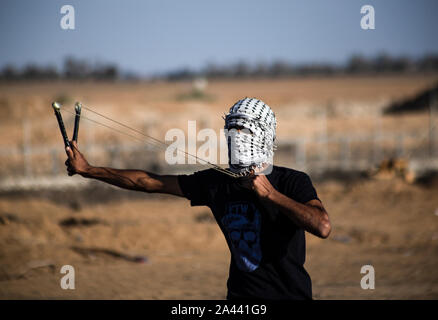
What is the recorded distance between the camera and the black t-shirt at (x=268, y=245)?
9.44 feet

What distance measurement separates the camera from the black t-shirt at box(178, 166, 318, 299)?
2.88m

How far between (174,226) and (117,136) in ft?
51.6

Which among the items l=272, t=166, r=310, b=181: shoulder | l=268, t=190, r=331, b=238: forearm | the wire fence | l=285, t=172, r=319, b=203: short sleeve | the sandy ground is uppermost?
l=272, t=166, r=310, b=181: shoulder

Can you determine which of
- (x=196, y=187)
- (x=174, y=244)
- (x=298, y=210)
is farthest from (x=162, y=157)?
(x=298, y=210)

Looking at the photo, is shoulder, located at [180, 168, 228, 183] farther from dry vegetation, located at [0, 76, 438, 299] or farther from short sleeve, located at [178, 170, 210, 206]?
dry vegetation, located at [0, 76, 438, 299]

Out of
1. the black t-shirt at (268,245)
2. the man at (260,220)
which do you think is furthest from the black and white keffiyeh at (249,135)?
the black t-shirt at (268,245)

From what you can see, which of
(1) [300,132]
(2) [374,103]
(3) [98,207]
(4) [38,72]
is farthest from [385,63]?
(3) [98,207]

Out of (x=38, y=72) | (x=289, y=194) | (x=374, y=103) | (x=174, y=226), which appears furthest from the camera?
(x=38, y=72)

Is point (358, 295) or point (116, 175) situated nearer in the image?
point (116, 175)

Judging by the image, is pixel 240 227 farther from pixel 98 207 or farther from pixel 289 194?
pixel 98 207

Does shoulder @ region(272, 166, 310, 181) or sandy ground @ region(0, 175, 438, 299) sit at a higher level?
shoulder @ region(272, 166, 310, 181)

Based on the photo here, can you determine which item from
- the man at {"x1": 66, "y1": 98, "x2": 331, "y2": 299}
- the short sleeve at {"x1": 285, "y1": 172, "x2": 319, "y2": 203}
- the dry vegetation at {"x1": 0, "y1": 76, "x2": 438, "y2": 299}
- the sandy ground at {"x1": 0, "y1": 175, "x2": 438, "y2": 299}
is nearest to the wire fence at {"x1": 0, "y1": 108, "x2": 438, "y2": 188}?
the dry vegetation at {"x1": 0, "y1": 76, "x2": 438, "y2": 299}

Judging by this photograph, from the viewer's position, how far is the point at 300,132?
3209 centimetres

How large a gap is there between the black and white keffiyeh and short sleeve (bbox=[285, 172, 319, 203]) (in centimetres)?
21
